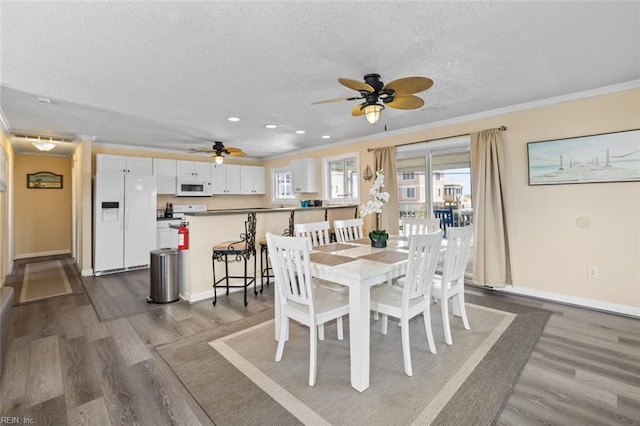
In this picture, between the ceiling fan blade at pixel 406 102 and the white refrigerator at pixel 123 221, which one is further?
the white refrigerator at pixel 123 221

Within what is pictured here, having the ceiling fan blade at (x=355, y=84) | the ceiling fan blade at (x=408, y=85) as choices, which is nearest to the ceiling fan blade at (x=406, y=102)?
the ceiling fan blade at (x=408, y=85)

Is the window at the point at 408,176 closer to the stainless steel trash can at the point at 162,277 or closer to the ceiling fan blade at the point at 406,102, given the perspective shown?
the ceiling fan blade at the point at 406,102

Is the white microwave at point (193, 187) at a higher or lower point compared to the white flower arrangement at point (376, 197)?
higher

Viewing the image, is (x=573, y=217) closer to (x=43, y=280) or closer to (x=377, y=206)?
(x=377, y=206)

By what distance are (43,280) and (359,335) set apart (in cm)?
536

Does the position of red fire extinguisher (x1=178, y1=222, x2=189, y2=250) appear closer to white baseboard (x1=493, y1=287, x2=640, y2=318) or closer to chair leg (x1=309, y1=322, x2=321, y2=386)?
chair leg (x1=309, y1=322, x2=321, y2=386)

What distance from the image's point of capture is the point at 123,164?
5527 millimetres

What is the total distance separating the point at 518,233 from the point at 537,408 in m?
2.55

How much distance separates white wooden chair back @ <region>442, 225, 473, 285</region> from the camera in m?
2.40

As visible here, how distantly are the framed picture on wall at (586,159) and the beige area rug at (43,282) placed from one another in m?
6.39

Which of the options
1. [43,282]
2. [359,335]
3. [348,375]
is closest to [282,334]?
[348,375]

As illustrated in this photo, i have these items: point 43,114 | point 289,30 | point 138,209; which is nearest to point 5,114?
point 43,114

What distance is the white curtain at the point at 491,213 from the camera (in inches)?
148

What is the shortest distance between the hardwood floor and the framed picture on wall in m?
1.48
